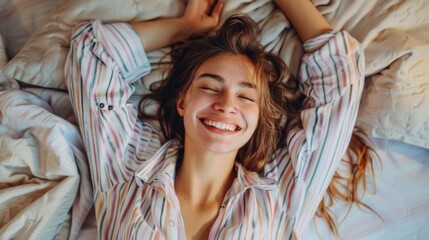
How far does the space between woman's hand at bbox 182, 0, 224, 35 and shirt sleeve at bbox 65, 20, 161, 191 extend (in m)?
0.16

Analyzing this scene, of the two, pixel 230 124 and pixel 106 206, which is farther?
pixel 106 206

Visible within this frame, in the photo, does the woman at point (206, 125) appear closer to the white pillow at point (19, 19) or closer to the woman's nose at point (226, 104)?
the woman's nose at point (226, 104)

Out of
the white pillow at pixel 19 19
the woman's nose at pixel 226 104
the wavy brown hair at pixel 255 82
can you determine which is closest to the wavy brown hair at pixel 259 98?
the wavy brown hair at pixel 255 82

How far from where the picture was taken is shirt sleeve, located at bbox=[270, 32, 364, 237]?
1.14 meters

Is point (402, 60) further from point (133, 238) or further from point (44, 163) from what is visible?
point (44, 163)

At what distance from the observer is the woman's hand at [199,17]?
4.09 ft

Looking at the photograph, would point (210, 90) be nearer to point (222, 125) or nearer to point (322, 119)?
point (222, 125)

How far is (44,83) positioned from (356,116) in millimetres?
915

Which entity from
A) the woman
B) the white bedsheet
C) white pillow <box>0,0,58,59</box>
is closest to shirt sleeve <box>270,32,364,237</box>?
the woman

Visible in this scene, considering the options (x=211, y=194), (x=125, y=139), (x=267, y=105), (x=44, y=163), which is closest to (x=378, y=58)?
(x=267, y=105)

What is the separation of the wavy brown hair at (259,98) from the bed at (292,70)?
0.04 m

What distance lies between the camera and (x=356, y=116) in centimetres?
121

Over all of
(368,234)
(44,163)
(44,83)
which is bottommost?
(368,234)

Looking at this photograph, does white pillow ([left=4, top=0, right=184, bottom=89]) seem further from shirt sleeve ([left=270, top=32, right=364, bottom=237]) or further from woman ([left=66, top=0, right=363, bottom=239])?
shirt sleeve ([left=270, top=32, right=364, bottom=237])
